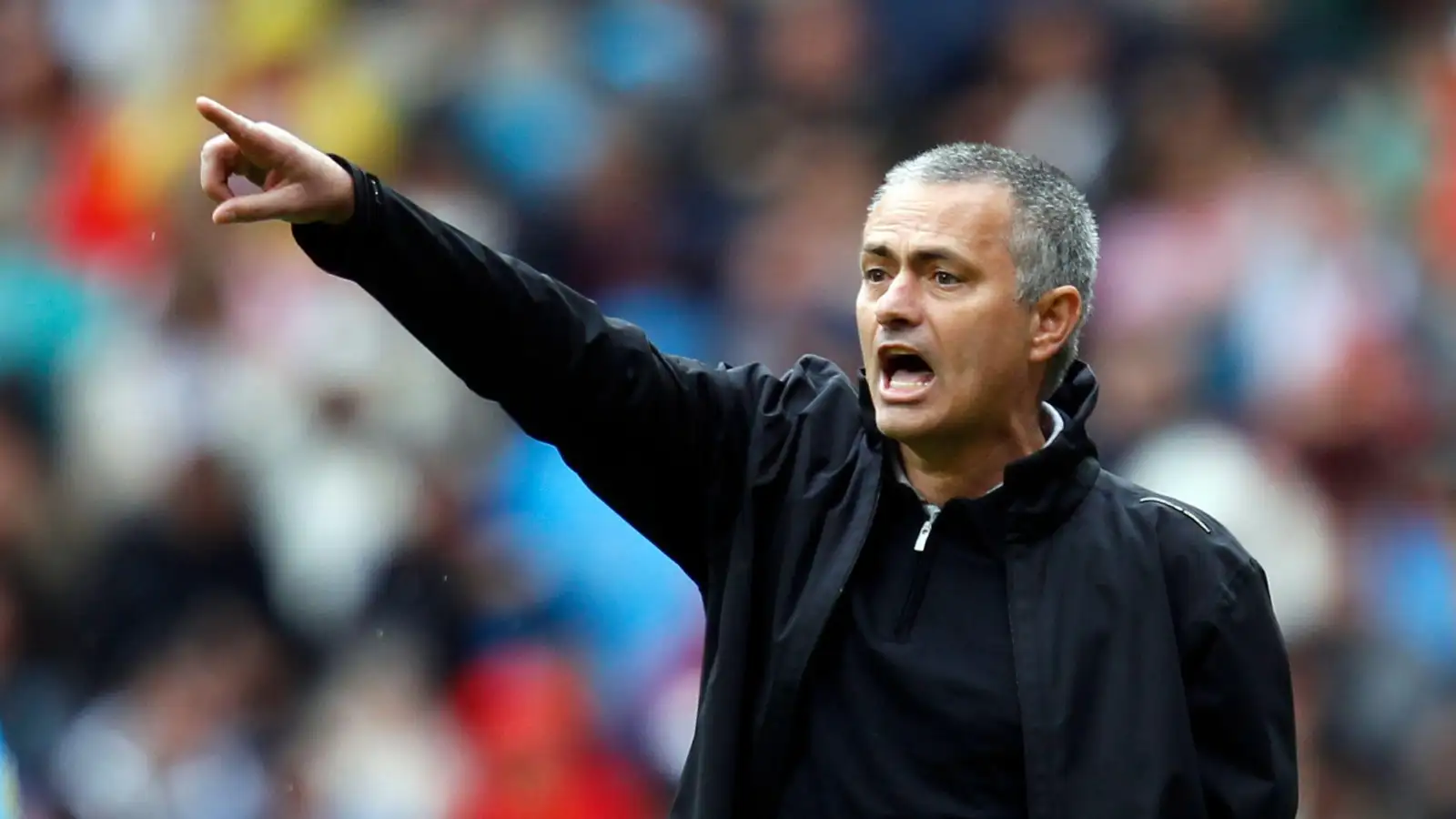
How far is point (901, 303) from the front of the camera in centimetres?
318

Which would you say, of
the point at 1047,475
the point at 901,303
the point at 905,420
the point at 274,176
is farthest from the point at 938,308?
the point at 274,176

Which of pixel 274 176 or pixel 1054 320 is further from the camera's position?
pixel 1054 320

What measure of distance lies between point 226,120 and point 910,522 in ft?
3.48

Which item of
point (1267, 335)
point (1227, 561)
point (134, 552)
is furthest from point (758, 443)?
point (134, 552)

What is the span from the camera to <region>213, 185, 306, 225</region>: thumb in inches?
110

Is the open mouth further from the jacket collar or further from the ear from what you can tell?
the ear

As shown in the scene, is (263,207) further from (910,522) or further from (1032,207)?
(1032,207)

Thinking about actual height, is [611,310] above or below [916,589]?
above

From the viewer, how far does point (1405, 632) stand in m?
5.84

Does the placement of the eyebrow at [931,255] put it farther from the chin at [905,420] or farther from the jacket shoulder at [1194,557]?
the jacket shoulder at [1194,557]

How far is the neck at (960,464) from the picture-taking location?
324cm

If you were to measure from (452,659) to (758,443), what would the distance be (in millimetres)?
3231

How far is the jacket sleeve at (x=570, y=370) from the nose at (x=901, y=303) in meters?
0.20

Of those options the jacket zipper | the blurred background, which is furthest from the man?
the blurred background
